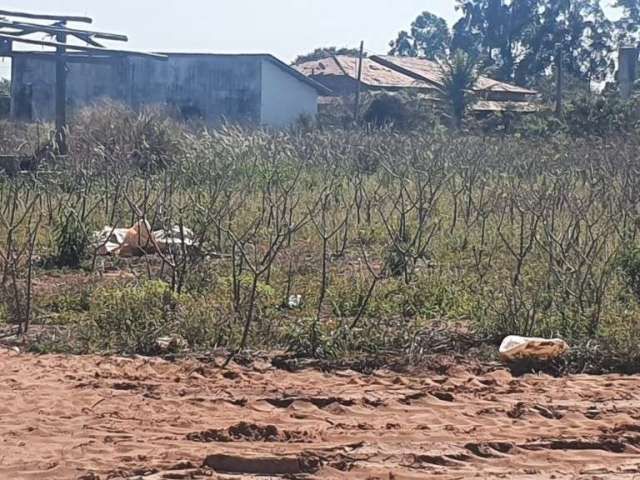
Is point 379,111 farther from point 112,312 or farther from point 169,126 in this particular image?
point 112,312

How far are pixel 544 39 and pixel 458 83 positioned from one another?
60.7ft

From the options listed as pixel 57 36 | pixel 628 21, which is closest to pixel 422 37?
pixel 628 21

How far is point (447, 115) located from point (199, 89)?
26.2ft

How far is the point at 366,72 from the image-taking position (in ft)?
139

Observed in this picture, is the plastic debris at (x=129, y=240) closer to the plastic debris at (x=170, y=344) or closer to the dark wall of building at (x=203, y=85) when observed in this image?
the plastic debris at (x=170, y=344)

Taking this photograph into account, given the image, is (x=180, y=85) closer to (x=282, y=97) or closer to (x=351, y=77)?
(x=282, y=97)

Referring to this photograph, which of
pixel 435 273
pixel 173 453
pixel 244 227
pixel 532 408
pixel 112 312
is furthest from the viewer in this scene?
pixel 244 227

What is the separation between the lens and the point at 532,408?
5.71 metres

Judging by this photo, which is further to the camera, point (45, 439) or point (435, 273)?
point (435, 273)

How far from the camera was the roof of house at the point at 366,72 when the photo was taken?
134 feet

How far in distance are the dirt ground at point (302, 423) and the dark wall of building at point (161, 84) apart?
26.7 metres

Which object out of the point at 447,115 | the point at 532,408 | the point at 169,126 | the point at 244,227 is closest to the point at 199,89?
the point at 447,115

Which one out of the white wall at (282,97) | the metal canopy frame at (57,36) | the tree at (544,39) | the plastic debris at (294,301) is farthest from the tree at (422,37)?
the plastic debris at (294,301)

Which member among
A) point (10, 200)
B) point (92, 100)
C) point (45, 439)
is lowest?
point (45, 439)
